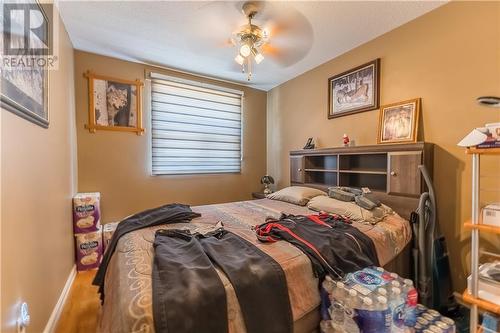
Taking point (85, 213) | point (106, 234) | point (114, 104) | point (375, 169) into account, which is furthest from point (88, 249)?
point (375, 169)

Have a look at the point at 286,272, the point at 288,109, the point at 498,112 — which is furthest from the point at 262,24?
the point at 286,272

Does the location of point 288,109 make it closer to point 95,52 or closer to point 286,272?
point 95,52

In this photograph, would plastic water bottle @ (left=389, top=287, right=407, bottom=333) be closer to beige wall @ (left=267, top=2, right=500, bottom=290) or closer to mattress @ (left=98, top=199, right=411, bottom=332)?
mattress @ (left=98, top=199, right=411, bottom=332)

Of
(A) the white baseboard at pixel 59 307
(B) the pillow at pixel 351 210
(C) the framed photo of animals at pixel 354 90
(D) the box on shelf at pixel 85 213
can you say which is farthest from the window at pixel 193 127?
(B) the pillow at pixel 351 210

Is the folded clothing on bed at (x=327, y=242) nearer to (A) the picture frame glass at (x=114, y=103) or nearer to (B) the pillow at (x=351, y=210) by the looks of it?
(B) the pillow at (x=351, y=210)

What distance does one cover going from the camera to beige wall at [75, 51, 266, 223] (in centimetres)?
286

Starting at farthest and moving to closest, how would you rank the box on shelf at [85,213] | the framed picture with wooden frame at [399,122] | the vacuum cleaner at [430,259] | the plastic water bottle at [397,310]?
the box on shelf at [85,213]
the framed picture with wooden frame at [399,122]
the vacuum cleaner at [430,259]
the plastic water bottle at [397,310]

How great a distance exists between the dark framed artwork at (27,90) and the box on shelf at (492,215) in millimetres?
2712

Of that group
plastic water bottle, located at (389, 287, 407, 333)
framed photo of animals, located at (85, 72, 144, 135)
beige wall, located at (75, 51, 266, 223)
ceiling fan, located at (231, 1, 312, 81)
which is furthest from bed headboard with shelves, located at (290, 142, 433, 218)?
framed photo of animals, located at (85, 72, 144, 135)

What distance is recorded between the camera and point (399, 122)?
7.53 ft

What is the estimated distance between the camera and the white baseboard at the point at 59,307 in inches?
62.1

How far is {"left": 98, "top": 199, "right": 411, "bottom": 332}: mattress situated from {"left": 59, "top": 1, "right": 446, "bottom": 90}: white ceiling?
1.92 metres

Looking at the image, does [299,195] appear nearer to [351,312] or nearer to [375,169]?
[375,169]

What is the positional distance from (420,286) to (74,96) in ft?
13.5
